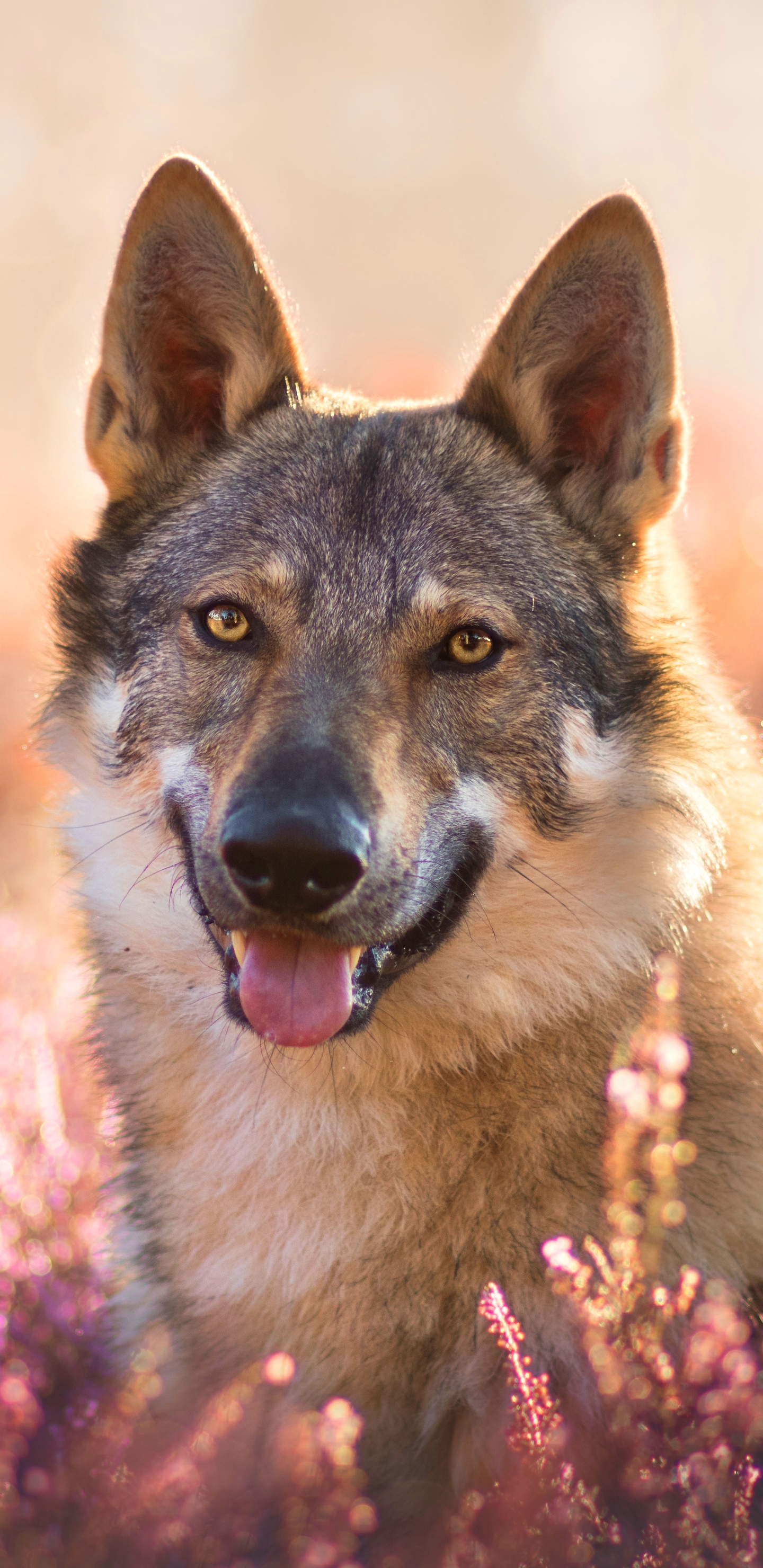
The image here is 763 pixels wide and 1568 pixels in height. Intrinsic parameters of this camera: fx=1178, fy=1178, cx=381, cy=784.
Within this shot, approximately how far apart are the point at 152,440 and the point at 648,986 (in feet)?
7.12

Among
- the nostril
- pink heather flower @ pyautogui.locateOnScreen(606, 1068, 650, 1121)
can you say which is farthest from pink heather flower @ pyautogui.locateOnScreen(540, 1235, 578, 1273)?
the nostril

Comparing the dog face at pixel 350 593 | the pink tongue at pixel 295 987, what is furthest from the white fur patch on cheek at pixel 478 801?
the pink tongue at pixel 295 987

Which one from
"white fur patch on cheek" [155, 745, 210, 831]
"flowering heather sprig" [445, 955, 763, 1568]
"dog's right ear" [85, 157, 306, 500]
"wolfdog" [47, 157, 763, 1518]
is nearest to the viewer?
"flowering heather sprig" [445, 955, 763, 1568]

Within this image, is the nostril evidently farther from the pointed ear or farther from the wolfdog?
the pointed ear

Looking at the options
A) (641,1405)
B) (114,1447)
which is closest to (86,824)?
(114,1447)

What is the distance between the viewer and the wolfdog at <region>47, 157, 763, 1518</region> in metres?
2.85

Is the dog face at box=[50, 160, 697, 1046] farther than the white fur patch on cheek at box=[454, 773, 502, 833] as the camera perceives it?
No

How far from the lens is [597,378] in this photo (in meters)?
3.35

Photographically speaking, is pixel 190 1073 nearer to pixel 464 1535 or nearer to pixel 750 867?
pixel 464 1535

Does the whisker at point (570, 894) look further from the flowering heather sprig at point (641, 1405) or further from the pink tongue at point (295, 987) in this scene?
the pink tongue at point (295, 987)

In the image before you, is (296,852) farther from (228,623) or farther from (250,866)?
(228,623)

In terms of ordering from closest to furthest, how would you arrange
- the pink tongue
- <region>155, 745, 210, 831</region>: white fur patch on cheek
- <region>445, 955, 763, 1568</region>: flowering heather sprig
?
1. <region>445, 955, 763, 1568</region>: flowering heather sprig
2. the pink tongue
3. <region>155, 745, 210, 831</region>: white fur patch on cheek

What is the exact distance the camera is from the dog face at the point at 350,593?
2.76m

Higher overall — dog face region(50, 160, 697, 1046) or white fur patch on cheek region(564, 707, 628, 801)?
dog face region(50, 160, 697, 1046)
